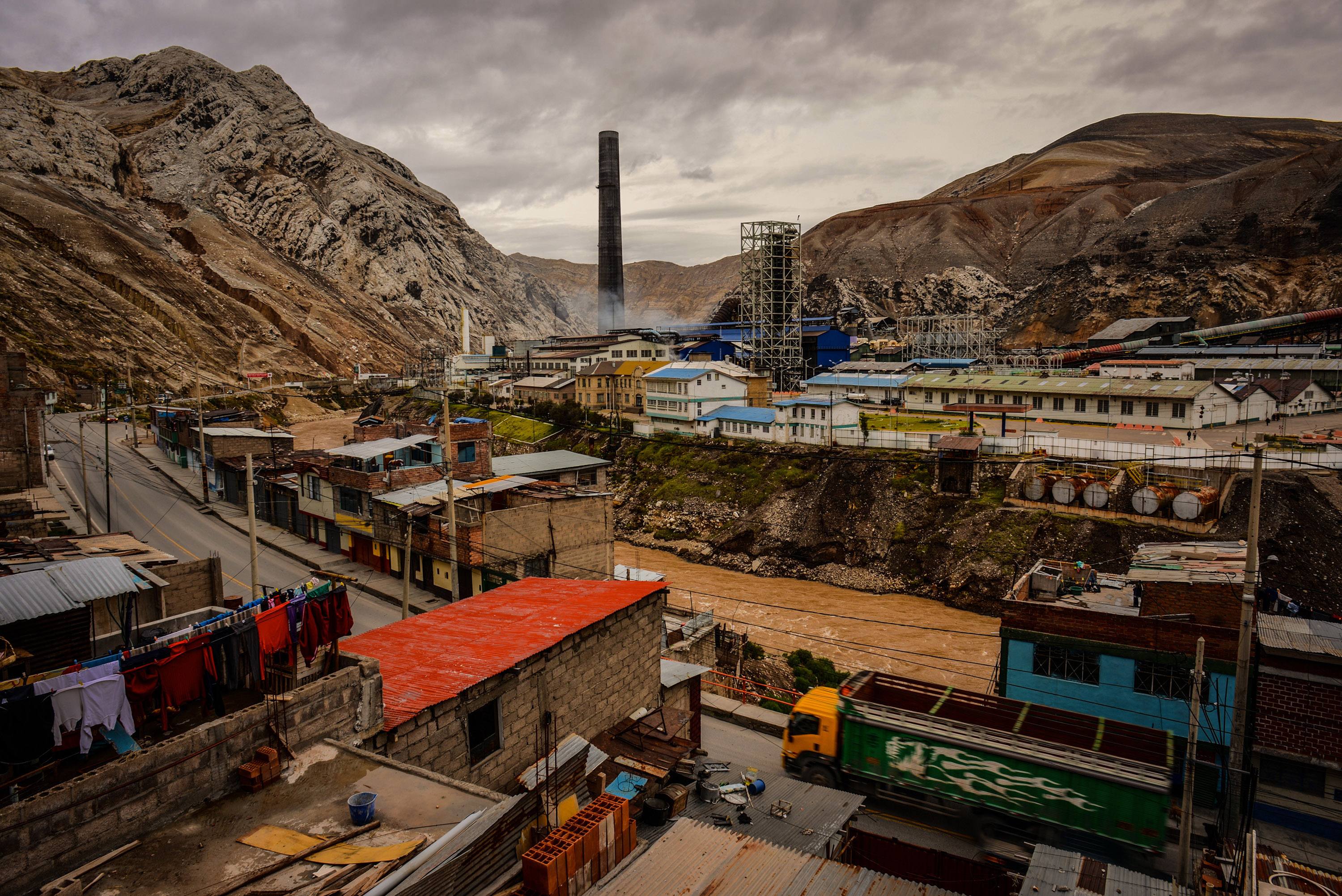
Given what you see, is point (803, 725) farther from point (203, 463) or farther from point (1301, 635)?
point (203, 463)

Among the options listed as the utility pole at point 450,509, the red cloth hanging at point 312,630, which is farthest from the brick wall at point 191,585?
the red cloth hanging at point 312,630

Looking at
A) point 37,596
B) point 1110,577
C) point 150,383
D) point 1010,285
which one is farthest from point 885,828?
point 1010,285

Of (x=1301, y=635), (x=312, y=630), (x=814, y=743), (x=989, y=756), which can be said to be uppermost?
(x=312, y=630)

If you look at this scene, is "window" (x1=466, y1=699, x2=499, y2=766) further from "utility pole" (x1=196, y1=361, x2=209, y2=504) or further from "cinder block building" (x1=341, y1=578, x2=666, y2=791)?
"utility pole" (x1=196, y1=361, x2=209, y2=504)

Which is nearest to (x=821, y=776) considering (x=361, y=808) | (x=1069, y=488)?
(x=361, y=808)

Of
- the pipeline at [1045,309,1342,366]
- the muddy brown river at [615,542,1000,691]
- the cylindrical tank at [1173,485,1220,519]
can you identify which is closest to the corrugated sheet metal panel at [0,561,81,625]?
the muddy brown river at [615,542,1000,691]

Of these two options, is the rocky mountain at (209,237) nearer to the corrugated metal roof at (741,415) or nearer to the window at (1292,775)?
the corrugated metal roof at (741,415)
